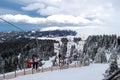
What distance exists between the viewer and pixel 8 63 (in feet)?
460

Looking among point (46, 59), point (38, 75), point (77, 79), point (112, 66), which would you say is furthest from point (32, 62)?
point (46, 59)

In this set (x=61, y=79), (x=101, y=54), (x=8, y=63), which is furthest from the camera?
(x=8, y=63)

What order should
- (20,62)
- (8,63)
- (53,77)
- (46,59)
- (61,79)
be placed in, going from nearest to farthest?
(61,79) → (53,77) → (8,63) → (20,62) → (46,59)

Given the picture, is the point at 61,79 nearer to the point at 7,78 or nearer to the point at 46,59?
the point at 7,78

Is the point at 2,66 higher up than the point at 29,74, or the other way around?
the point at 29,74

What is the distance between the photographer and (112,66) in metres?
42.4

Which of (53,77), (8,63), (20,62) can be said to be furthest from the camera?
(20,62)

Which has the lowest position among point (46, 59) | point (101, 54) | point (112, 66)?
point (46, 59)

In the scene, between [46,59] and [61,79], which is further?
Result: [46,59]

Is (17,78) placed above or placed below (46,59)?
above

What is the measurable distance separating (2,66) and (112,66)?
303 ft

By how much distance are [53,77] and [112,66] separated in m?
7.46

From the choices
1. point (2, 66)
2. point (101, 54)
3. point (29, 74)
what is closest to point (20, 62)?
point (2, 66)

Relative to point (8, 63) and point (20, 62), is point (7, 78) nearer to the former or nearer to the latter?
point (8, 63)
